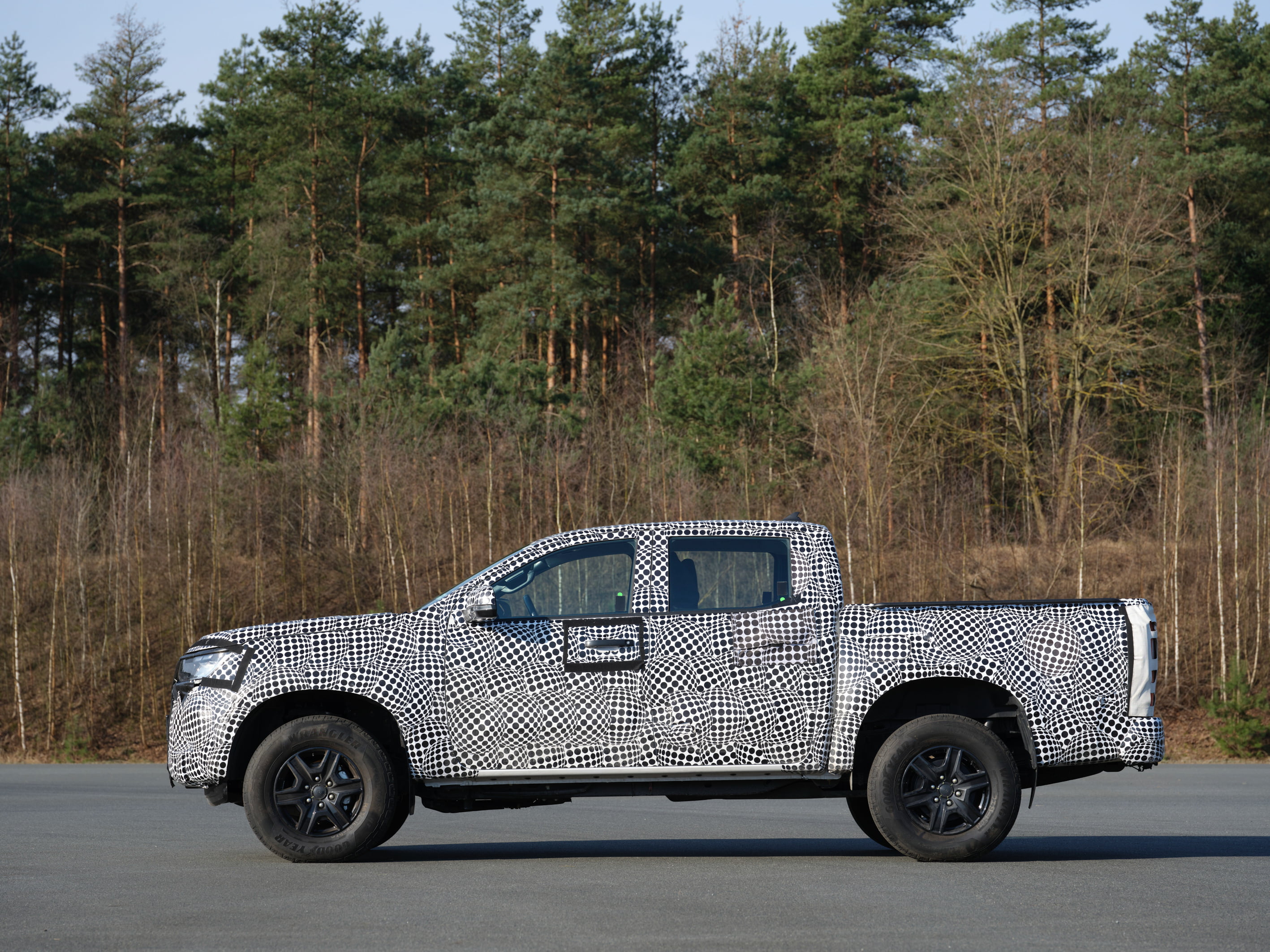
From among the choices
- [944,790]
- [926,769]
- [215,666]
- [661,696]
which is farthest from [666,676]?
[215,666]

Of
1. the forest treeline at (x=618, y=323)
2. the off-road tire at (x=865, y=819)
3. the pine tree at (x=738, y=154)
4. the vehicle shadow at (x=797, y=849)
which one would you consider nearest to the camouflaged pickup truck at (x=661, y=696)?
the vehicle shadow at (x=797, y=849)

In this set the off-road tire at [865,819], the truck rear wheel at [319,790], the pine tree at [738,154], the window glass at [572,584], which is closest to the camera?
the truck rear wheel at [319,790]

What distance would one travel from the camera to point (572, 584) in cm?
948

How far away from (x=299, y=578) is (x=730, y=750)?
3343 centimetres

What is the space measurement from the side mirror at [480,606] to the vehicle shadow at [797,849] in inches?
68.7

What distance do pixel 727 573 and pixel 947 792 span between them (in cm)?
197

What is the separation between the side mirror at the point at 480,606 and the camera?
912 cm

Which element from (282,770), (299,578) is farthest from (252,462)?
(282,770)

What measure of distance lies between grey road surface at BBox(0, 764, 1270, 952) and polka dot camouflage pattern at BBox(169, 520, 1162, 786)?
759 mm

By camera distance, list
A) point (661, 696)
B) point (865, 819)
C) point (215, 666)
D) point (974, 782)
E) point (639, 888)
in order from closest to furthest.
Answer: point (639, 888) < point (661, 696) < point (974, 782) < point (215, 666) < point (865, 819)

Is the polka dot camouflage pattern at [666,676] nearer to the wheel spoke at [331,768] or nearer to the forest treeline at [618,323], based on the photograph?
the wheel spoke at [331,768]

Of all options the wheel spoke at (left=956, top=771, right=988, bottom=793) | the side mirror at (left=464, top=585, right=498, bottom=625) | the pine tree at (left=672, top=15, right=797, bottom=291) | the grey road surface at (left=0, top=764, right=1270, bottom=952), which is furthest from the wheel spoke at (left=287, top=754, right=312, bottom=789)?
the pine tree at (left=672, top=15, right=797, bottom=291)

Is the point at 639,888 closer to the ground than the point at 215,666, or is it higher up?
closer to the ground

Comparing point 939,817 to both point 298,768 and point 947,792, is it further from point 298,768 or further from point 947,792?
point 298,768
